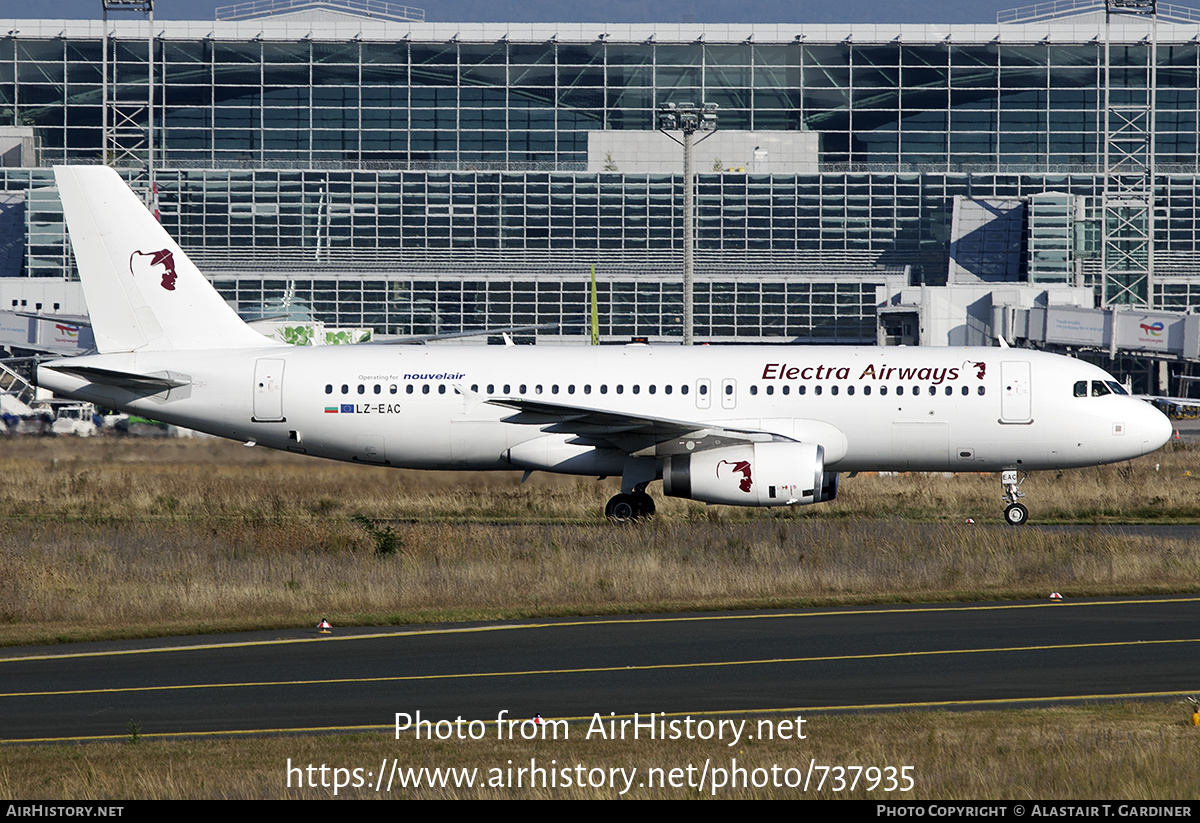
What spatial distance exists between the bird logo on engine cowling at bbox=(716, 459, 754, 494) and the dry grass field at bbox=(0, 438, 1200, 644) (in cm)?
89

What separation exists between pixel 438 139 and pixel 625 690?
105446 mm

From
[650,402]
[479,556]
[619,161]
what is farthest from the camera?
[619,161]

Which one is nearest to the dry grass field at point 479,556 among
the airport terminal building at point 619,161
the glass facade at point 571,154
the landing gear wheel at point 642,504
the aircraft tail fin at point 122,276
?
the landing gear wheel at point 642,504

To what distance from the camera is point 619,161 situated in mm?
110562

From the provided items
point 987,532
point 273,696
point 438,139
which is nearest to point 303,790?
point 273,696

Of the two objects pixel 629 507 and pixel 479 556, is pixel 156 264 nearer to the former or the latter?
pixel 629 507

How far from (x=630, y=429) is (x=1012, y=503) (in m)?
8.79

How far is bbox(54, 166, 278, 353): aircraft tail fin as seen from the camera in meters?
30.4

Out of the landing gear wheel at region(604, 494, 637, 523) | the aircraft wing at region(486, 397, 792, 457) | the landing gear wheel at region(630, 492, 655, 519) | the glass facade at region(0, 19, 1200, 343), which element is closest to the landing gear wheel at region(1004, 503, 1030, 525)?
the aircraft wing at region(486, 397, 792, 457)

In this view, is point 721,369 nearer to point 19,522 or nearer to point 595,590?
point 595,590

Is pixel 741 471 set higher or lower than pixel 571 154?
lower

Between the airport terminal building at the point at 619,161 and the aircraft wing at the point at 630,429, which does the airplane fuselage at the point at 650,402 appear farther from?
the airport terminal building at the point at 619,161

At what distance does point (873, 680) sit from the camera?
1436cm

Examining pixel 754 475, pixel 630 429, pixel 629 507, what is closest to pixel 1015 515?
pixel 754 475
